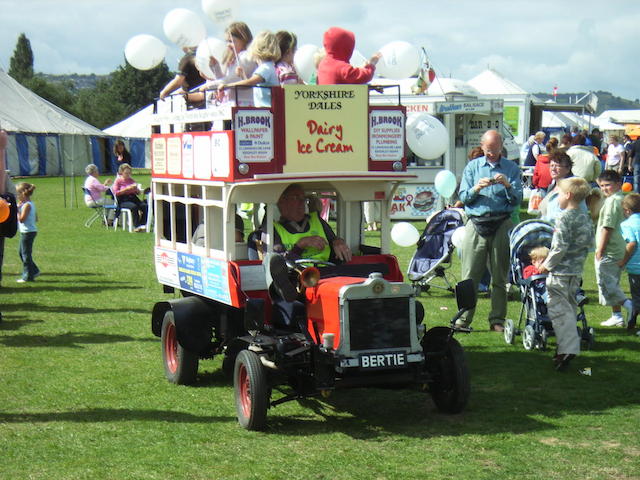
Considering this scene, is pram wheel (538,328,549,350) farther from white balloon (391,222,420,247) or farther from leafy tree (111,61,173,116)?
leafy tree (111,61,173,116)

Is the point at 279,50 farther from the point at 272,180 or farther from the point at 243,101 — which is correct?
the point at 272,180

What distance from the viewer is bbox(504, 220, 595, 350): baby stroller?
925 cm

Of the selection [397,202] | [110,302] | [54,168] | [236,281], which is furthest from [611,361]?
[54,168]

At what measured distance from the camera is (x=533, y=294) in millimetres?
9203

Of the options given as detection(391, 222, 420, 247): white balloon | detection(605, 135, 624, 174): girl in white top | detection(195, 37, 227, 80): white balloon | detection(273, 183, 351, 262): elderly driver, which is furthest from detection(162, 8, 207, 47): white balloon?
detection(605, 135, 624, 174): girl in white top

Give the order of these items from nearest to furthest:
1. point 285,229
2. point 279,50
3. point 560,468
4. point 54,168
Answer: point 560,468 < point 285,229 < point 279,50 < point 54,168

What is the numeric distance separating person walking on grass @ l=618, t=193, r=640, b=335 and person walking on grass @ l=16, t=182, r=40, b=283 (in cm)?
898

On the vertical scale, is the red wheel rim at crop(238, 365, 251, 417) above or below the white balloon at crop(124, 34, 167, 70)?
below

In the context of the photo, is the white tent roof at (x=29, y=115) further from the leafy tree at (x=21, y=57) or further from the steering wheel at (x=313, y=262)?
the leafy tree at (x=21, y=57)

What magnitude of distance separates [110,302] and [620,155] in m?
20.1

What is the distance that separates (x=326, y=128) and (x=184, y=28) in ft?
8.97

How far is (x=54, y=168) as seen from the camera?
4759 centimetres

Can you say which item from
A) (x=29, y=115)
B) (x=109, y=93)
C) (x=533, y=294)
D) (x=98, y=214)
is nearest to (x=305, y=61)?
(x=533, y=294)

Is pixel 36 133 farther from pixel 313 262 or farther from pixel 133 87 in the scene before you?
pixel 133 87
